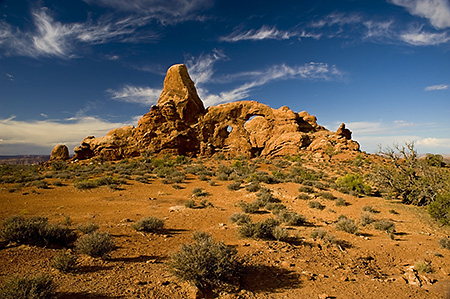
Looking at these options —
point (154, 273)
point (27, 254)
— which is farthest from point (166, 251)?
point (27, 254)

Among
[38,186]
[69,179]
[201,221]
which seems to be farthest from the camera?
[69,179]

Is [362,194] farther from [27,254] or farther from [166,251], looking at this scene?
[27,254]

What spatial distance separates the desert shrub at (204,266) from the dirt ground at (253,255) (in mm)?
211

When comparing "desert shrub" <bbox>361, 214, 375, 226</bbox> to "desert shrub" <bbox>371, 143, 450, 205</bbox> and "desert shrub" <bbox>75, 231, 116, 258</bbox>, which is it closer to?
"desert shrub" <bbox>371, 143, 450, 205</bbox>

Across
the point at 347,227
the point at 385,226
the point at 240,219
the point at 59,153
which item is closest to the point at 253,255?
the point at 240,219

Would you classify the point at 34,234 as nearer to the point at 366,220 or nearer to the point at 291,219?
the point at 291,219

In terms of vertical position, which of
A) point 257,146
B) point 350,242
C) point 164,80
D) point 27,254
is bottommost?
point 350,242

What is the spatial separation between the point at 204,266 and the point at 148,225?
3.98 metres

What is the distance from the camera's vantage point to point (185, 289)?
4105 mm

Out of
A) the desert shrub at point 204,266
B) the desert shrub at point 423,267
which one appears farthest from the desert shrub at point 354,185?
the desert shrub at point 204,266

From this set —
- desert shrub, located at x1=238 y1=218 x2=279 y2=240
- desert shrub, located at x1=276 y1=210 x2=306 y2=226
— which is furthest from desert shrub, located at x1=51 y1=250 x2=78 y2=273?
desert shrub, located at x1=276 y1=210 x2=306 y2=226

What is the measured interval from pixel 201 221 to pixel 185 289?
5.20 meters

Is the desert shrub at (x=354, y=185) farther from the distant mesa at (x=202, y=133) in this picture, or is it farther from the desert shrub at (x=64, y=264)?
the distant mesa at (x=202, y=133)

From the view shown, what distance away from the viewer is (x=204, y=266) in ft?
14.0
